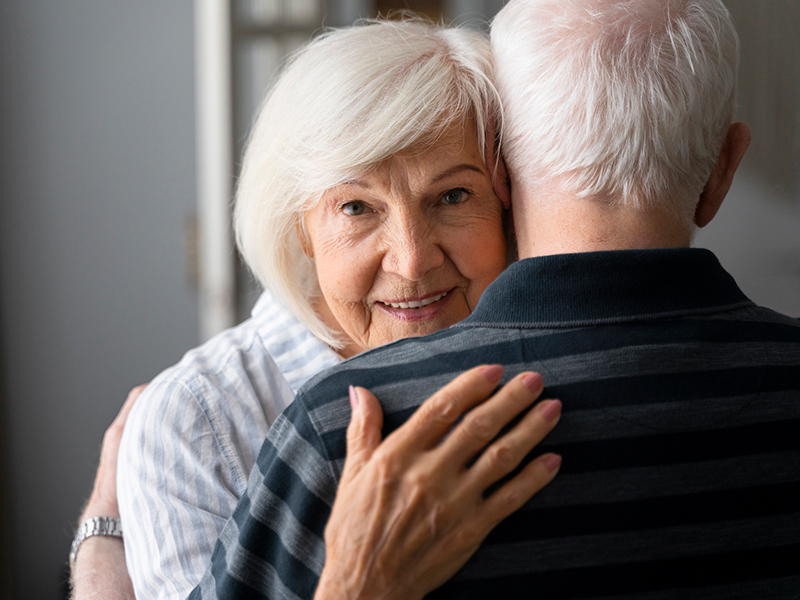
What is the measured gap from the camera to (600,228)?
95cm

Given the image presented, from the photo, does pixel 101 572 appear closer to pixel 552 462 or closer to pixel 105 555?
pixel 105 555

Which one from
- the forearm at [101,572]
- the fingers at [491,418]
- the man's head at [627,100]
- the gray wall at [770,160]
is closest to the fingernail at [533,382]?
the fingers at [491,418]

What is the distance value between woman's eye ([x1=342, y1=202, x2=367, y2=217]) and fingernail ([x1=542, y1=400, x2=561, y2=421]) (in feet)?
2.01

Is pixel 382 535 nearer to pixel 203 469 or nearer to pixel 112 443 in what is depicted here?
pixel 203 469

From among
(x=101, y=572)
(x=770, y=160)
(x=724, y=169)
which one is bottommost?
(x=101, y=572)

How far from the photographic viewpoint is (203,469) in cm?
122

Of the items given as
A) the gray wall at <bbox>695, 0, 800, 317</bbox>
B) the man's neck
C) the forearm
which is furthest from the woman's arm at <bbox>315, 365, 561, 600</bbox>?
the gray wall at <bbox>695, 0, 800, 317</bbox>

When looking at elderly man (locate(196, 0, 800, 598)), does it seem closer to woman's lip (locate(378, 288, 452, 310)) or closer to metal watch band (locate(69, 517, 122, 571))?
woman's lip (locate(378, 288, 452, 310))

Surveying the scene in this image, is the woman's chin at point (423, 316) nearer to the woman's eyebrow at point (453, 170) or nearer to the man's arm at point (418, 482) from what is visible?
the woman's eyebrow at point (453, 170)

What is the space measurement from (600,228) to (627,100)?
0.56 ft

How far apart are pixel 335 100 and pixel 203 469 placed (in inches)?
26.8

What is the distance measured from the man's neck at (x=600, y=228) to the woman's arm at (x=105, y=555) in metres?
0.98

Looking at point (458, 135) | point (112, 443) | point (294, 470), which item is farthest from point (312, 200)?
point (112, 443)

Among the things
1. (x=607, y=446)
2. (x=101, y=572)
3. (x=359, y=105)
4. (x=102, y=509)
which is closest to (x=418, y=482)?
(x=607, y=446)
